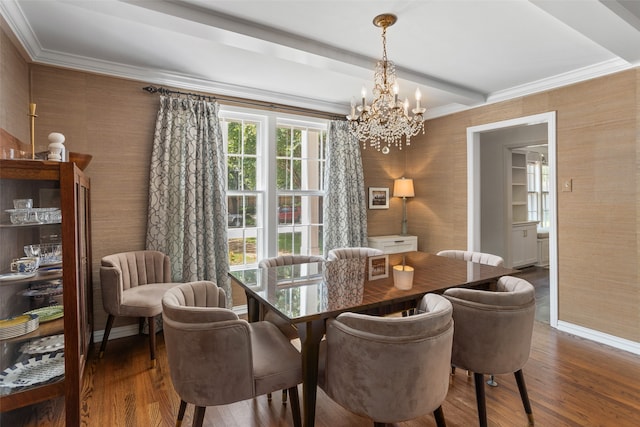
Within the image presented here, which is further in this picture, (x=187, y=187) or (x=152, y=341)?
(x=187, y=187)

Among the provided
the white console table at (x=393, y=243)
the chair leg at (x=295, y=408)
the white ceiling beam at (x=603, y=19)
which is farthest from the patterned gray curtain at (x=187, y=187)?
the white ceiling beam at (x=603, y=19)

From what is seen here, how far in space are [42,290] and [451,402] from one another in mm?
2640

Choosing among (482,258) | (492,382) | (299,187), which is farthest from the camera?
(299,187)

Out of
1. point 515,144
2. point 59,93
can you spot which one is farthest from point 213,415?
point 515,144

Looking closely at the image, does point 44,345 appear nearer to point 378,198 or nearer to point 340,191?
point 340,191

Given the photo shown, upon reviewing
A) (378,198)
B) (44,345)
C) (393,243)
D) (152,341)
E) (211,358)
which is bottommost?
(152,341)

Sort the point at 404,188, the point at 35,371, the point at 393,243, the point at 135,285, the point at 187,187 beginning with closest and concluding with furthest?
the point at 35,371 → the point at 135,285 → the point at 187,187 → the point at 393,243 → the point at 404,188

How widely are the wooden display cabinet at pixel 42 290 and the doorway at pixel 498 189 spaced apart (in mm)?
4134

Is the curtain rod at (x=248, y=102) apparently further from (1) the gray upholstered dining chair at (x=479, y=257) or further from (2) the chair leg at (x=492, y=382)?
(2) the chair leg at (x=492, y=382)

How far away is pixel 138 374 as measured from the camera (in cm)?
255

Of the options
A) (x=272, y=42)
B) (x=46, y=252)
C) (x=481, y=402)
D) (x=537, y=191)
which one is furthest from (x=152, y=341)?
(x=537, y=191)

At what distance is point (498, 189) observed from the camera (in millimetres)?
5664

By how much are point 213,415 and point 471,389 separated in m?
1.77

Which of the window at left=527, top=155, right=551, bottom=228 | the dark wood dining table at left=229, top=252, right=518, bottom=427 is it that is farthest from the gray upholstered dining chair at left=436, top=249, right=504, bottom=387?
the window at left=527, top=155, right=551, bottom=228
